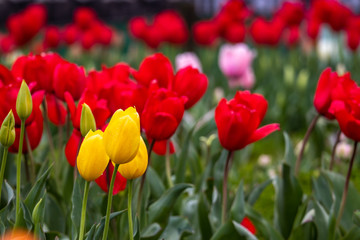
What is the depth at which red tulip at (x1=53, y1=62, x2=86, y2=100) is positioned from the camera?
122 centimetres

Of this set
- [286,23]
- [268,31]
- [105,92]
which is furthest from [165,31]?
[105,92]

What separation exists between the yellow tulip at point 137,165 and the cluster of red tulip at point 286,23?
3.20 m

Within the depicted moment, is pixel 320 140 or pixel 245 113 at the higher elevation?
pixel 245 113

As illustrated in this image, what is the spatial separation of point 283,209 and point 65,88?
56 cm

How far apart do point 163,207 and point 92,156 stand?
41 cm

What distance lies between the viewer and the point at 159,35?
4.41 meters

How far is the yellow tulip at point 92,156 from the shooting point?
79cm

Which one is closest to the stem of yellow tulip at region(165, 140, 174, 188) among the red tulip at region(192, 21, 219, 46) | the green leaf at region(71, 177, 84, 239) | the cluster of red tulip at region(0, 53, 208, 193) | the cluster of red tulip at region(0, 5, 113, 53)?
the cluster of red tulip at region(0, 53, 208, 193)

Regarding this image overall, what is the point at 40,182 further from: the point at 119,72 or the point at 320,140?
the point at 320,140

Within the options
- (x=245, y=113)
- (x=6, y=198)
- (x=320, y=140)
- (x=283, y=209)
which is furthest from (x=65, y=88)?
(x=320, y=140)

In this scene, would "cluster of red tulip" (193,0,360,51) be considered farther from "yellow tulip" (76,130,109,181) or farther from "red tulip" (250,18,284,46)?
"yellow tulip" (76,130,109,181)

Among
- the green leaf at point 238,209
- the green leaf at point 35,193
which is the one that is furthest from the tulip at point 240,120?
the green leaf at point 35,193

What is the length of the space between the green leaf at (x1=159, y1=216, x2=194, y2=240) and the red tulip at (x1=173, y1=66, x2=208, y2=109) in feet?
0.80

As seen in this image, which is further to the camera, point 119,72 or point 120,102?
point 119,72
